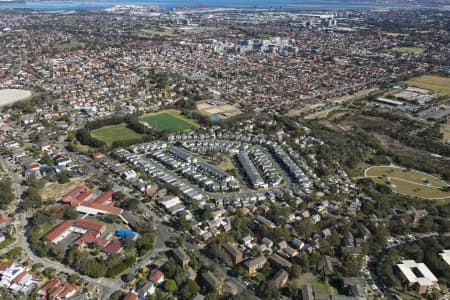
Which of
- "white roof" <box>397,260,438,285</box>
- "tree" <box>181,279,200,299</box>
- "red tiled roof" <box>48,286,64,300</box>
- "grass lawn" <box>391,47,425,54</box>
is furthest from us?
"grass lawn" <box>391,47,425,54</box>

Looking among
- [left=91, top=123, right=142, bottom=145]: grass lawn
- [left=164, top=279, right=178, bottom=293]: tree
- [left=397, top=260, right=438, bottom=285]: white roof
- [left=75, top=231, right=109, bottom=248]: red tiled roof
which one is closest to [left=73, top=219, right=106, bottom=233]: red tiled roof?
[left=75, top=231, right=109, bottom=248]: red tiled roof

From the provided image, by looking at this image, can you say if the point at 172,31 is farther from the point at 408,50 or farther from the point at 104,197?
the point at 104,197

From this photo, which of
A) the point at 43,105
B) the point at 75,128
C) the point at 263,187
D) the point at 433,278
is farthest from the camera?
the point at 43,105

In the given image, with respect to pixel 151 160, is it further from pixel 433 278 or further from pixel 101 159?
pixel 433 278

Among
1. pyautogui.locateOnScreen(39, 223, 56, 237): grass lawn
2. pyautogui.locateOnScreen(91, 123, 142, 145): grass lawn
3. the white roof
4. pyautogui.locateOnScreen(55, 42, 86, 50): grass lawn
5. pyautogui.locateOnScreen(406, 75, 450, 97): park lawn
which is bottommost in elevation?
pyautogui.locateOnScreen(39, 223, 56, 237): grass lawn

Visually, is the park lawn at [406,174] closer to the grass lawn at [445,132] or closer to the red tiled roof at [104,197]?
the grass lawn at [445,132]

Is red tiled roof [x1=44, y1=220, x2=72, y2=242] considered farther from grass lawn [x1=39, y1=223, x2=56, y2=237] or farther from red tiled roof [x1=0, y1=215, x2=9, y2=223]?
red tiled roof [x1=0, y1=215, x2=9, y2=223]

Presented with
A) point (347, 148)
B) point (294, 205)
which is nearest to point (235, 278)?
point (294, 205)
